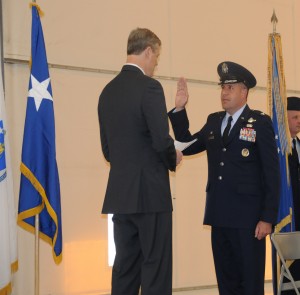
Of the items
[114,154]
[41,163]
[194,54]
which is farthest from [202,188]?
[114,154]

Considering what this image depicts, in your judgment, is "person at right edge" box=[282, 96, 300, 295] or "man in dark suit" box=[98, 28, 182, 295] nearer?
"man in dark suit" box=[98, 28, 182, 295]

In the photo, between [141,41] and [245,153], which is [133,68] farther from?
[245,153]

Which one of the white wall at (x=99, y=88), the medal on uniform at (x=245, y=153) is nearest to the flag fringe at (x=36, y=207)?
the white wall at (x=99, y=88)

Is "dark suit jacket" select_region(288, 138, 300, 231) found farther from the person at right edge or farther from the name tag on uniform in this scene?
the name tag on uniform

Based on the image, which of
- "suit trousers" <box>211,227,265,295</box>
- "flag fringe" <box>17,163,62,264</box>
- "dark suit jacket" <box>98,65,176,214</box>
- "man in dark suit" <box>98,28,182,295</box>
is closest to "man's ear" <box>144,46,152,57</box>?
"man in dark suit" <box>98,28,182,295</box>

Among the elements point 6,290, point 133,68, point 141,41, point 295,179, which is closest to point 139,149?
point 133,68

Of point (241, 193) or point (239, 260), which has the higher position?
point (241, 193)

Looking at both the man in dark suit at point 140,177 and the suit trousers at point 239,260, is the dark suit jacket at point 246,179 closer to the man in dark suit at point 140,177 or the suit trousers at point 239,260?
the suit trousers at point 239,260

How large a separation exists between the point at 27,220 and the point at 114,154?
119 centimetres

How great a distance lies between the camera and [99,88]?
14.5ft

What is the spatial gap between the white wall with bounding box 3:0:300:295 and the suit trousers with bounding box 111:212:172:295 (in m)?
1.57

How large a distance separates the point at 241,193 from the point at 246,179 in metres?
0.09

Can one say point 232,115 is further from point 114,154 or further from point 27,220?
point 27,220

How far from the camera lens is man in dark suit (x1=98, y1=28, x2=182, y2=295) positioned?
8.23ft
